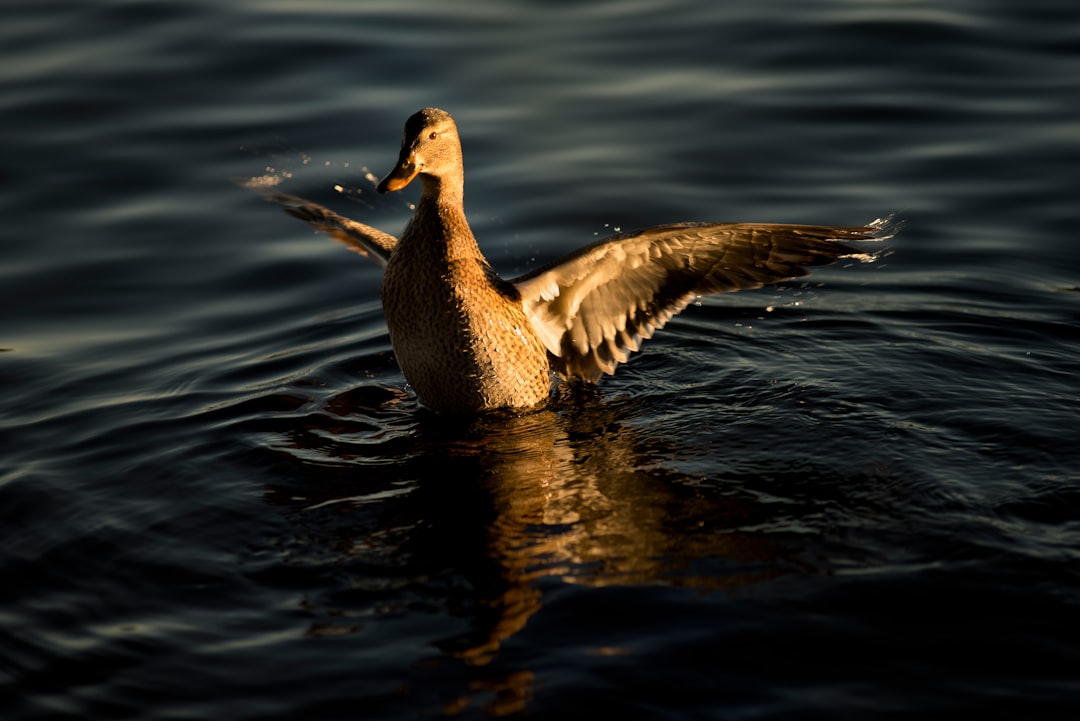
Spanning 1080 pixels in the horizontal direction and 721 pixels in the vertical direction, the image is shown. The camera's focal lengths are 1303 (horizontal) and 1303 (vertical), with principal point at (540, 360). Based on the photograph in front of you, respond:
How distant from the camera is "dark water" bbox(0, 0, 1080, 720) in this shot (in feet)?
13.4

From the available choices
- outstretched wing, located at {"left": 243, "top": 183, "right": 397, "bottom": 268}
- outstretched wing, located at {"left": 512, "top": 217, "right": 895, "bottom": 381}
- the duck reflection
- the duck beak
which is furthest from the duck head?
the duck reflection

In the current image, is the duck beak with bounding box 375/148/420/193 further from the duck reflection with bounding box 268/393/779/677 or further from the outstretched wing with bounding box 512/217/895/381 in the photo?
the duck reflection with bounding box 268/393/779/677

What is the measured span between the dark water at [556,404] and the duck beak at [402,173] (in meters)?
1.14

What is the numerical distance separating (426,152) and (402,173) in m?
0.18

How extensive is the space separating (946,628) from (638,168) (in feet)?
17.0

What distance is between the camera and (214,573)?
465cm

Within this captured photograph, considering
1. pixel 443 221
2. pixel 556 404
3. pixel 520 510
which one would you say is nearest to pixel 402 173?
pixel 443 221

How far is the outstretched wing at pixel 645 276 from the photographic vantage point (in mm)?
5562

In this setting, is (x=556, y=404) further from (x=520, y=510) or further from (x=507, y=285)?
(x=520, y=510)

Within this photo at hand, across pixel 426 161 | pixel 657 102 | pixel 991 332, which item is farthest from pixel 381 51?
pixel 991 332

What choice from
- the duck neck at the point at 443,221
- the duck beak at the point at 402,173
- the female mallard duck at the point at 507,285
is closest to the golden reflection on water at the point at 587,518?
the female mallard duck at the point at 507,285

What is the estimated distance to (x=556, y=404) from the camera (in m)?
6.37

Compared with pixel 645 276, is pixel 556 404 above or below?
below

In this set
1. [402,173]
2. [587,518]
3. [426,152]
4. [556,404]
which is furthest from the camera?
[556,404]
